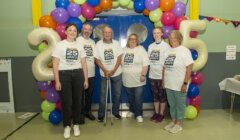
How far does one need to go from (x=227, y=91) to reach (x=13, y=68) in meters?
3.80

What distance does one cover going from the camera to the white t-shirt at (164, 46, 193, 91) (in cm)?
377

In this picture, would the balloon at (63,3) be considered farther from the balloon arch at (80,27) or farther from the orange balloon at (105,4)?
the orange balloon at (105,4)

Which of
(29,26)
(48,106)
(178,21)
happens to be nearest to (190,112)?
(178,21)

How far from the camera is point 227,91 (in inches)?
198

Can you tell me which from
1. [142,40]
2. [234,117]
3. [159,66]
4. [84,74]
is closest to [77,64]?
[84,74]

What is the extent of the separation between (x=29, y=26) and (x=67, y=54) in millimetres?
1698

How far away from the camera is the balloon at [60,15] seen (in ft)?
13.8

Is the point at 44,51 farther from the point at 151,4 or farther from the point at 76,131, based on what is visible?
the point at 151,4

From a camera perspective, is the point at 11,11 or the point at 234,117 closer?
the point at 234,117

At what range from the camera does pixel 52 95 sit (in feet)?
14.3

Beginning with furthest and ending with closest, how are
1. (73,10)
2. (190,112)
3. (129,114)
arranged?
(129,114)
(190,112)
(73,10)

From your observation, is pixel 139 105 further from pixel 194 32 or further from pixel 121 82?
pixel 194 32

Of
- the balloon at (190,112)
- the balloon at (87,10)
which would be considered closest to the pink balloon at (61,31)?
the balloon at (87,10)

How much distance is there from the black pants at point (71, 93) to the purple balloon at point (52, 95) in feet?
1.94
